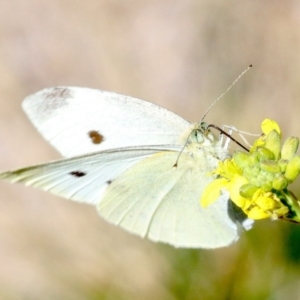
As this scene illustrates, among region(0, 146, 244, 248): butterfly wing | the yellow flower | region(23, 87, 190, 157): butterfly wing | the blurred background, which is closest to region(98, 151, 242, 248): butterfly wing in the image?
region(0, 146, 244, 248): butterfly wing

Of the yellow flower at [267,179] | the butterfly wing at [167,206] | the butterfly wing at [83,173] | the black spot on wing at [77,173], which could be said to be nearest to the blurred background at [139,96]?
the butterfly wing at [167,206]

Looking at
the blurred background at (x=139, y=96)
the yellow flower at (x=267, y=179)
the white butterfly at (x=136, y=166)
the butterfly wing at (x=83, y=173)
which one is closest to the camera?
the yellow flower at (x=267, y=179)

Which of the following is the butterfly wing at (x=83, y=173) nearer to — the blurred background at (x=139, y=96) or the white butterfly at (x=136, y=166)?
the white butterfly at (x=136, y=166)

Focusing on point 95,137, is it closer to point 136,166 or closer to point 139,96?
point 136,166

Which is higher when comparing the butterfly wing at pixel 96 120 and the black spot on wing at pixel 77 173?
the butterfly wing at pixel 96 120

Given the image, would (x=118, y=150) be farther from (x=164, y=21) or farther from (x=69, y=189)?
(x=164, y=21)

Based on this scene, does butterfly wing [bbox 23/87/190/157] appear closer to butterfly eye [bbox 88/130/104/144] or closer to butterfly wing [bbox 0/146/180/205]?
butterfly eye [bbox 88/130/104/144]
